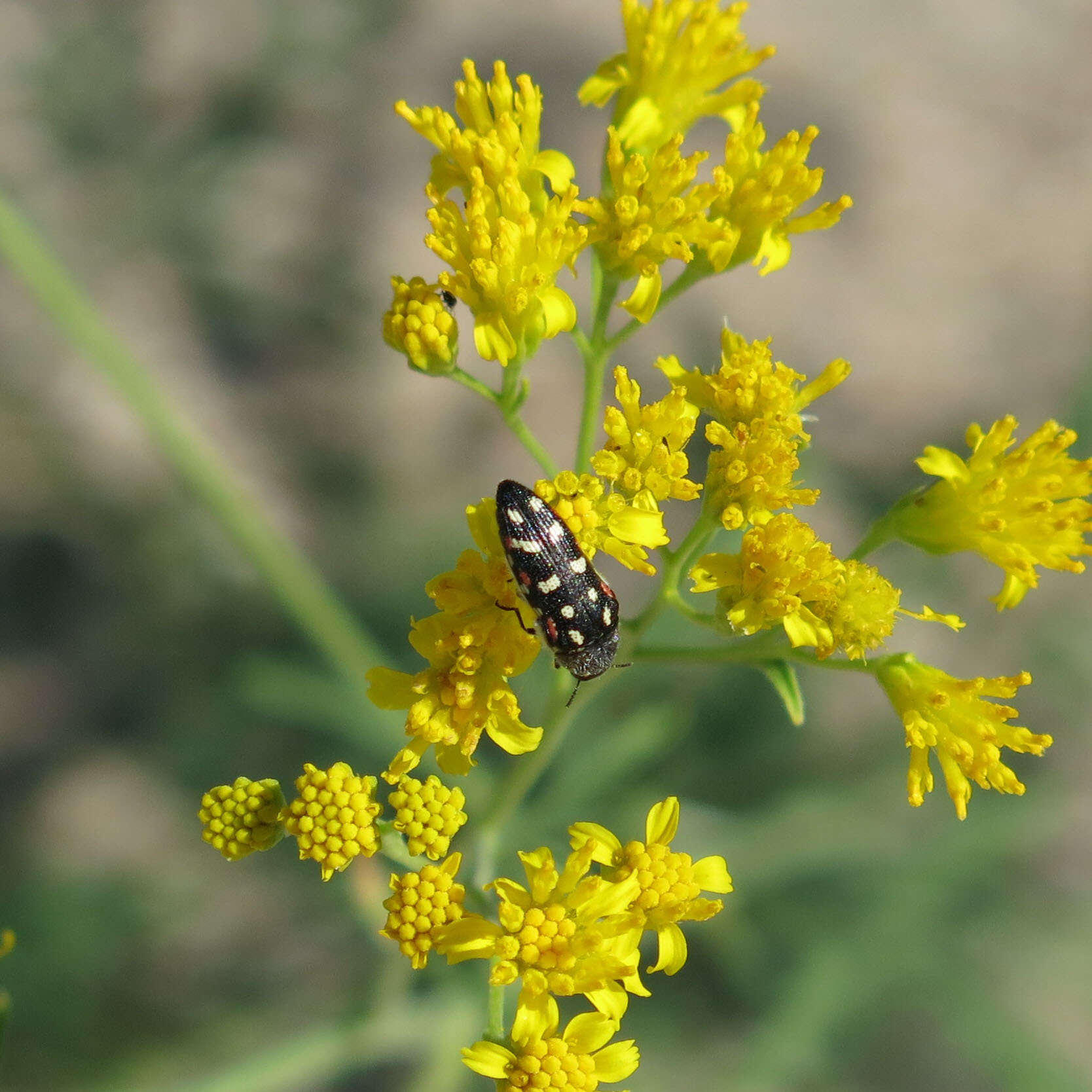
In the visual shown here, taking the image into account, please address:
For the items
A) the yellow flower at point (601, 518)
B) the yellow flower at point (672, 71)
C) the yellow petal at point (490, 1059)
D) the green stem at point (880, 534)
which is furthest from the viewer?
the yellow flower at point (672, 71)

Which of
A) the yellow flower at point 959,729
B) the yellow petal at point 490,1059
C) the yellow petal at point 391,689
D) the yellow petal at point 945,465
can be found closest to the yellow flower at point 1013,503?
the yellow petal at point 945,465

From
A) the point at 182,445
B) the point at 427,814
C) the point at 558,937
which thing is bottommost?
the point at 558,937

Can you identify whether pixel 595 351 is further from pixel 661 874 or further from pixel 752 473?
pixel 661 874

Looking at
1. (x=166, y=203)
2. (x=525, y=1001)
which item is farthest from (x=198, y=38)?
(x=525, y=1001)

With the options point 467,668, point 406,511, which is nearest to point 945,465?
point 467,668

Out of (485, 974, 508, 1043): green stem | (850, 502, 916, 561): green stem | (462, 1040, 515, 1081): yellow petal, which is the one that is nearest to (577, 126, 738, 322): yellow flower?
(850, 502, 916, 561): green stem

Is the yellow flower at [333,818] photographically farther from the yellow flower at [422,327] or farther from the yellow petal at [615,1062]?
the yellow flower at [422,327]
